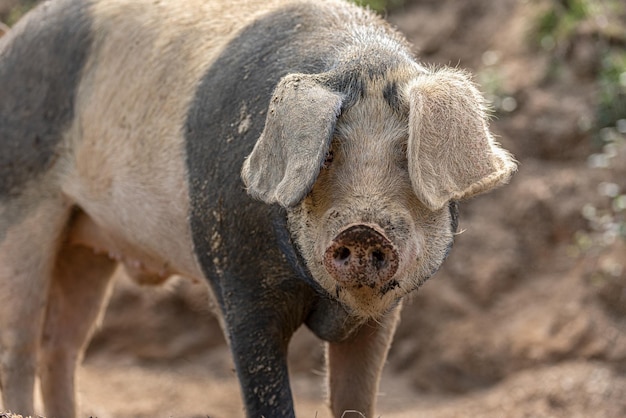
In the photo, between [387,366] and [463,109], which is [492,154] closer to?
[463,109]

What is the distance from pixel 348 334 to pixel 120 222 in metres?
1.46

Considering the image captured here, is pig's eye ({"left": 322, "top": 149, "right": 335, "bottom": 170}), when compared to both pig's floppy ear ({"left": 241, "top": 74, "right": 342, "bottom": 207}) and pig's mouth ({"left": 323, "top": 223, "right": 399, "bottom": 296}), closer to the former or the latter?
pig's floppy ear ({"left": 241, "top": 74, "right": 342, "bottom": 207})

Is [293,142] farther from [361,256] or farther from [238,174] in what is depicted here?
[238,174]

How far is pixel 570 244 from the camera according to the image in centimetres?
845

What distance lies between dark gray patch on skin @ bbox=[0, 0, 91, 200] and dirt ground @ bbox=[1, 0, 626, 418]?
2.74 meters

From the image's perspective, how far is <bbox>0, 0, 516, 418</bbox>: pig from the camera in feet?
12.0

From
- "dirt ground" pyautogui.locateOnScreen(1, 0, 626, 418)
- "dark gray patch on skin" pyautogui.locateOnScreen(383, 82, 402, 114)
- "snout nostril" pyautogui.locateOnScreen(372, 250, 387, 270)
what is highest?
"dark gray patch on skin" pyautogui.locateOnScreen(383, 82, 402, 114)

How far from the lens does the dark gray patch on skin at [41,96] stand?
18.5ft

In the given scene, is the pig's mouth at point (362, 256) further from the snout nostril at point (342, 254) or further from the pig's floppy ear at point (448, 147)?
the pig's floppy ear at point (448, 147)

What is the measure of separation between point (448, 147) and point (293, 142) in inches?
19.9

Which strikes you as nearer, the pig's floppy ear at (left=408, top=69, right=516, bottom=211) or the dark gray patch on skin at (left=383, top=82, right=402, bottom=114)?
the pig's floppy ear at (left=408, top=69, right=516, bottom=211)

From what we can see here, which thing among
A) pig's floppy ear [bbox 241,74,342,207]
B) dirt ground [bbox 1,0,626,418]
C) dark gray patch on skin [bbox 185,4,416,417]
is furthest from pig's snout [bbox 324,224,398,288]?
dirt ground [bbox 1,0,626,418]

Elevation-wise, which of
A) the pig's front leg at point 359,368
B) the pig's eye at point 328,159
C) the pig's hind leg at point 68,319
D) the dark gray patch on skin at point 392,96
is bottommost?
the pig's hind leg at point 68,319

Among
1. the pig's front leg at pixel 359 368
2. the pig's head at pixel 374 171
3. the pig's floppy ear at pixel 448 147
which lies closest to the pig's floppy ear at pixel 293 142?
the pig's head at pixel 374 171
